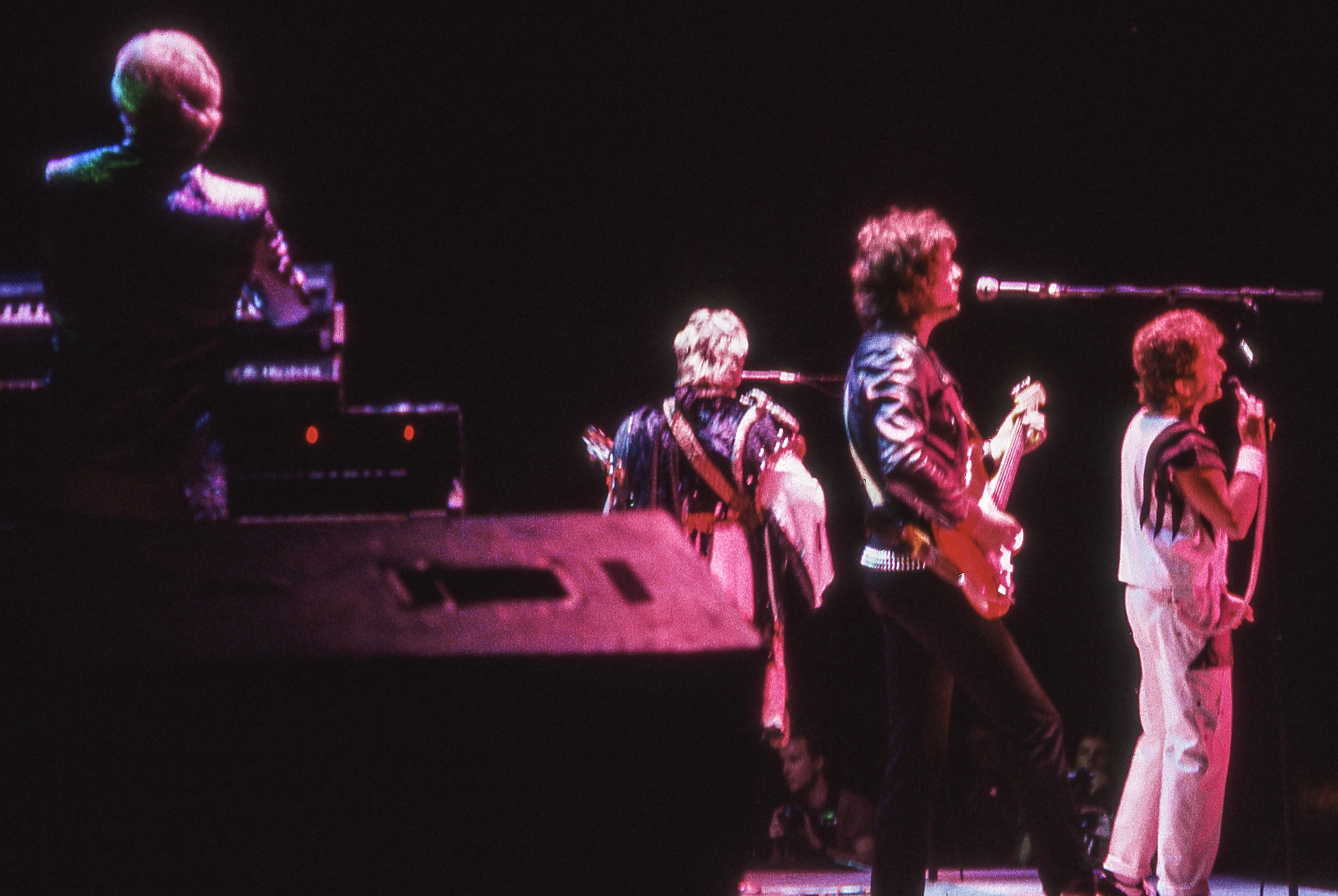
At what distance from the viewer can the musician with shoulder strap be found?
3977mm

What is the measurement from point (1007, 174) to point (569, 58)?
7.71 ft

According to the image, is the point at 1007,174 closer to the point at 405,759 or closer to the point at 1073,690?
the point at 1073,690

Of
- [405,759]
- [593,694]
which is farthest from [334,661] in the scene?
[593,694]

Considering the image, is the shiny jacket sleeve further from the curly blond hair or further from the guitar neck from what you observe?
the curly blond hair

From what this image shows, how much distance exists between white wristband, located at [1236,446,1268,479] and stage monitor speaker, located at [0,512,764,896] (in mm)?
2343

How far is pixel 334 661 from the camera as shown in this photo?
140cm

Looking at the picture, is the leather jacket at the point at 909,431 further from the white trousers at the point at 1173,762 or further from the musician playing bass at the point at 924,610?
the white trousers at the point at 1173,762

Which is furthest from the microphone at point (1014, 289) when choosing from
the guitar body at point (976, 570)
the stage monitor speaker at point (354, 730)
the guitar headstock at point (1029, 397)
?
the stage monitor speaker at point (354, 730)

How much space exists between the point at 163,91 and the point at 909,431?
1.83 meters

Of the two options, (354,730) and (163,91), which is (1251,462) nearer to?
(354,730)

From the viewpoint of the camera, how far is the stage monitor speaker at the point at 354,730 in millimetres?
1365

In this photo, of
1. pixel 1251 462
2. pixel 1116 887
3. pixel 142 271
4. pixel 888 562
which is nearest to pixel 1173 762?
pixel 1116 887

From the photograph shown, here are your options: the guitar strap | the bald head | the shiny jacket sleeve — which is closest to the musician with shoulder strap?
the guitar strap

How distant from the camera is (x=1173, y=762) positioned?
315 centimetres
